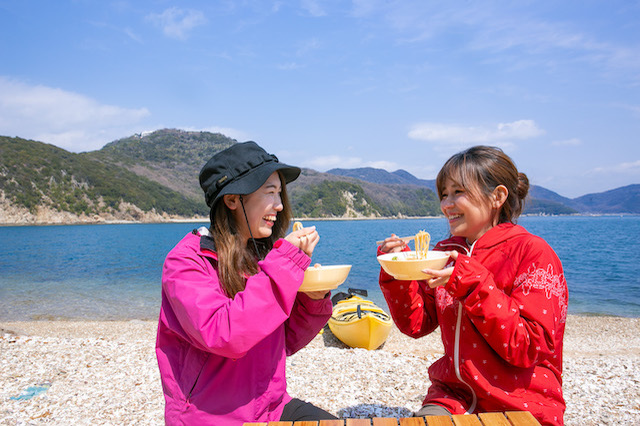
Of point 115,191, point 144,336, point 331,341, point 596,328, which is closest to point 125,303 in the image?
point 144,336

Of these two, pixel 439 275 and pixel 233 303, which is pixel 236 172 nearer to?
pixel 233 303

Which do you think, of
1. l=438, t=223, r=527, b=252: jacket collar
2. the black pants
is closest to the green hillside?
the black pants

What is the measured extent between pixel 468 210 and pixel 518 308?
653 mm

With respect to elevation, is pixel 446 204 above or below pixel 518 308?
above

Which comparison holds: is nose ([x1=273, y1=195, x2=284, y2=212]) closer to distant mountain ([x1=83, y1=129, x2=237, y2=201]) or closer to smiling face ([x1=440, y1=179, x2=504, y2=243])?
smiling face ([x1=440, y1=179, x2=504, y2=243])

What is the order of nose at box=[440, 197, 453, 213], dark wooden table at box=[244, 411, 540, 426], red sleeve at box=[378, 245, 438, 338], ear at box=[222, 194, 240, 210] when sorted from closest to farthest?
dark wooden table at box=[244, 411, 540, 426] < ear at box=[222, 194, 240, 210] < nose at box=[440, 197, 453, 213] < red sleeve at box=[378, 245, 438, 338]

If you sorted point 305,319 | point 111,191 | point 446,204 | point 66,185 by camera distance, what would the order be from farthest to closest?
point 111,191
point 66,185
point 305,319
point 446,204

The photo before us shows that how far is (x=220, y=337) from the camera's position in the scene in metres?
1.91

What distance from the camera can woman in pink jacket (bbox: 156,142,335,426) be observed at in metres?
1.96

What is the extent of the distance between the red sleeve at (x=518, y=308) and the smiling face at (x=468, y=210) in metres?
0.44

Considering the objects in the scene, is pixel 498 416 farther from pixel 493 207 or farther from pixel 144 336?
pixel 144 336

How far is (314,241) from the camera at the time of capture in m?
2.20

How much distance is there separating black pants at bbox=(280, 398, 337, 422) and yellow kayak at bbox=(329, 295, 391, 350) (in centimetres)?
762

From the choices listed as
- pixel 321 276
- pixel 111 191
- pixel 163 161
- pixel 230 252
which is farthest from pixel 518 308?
pixel 163 161
